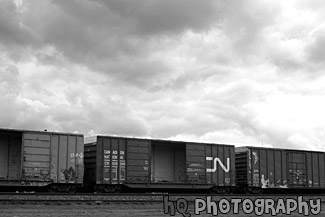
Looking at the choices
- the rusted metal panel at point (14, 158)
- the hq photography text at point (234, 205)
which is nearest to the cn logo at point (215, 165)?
the hq photography text at point (234, 205)

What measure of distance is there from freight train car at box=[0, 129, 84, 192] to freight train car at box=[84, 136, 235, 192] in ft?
4.09

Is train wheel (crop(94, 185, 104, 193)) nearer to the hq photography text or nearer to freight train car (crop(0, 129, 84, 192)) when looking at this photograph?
freight train car (crop(0, 129, 84, 192))

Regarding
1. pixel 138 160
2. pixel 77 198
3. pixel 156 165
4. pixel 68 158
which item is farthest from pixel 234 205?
pixel 156 165

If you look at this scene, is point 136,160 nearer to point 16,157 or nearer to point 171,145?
point 171,145

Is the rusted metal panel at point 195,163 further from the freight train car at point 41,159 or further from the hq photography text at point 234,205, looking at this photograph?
the hq photography text at point 234,205

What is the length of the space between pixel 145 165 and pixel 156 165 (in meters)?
3.40

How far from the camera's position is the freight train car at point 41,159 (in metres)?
23.9

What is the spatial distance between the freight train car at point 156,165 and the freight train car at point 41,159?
1246 mm

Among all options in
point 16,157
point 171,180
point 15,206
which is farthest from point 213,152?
point 15,206

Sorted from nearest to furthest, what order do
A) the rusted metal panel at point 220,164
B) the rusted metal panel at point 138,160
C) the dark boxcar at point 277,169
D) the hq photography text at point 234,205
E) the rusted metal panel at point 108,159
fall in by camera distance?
the hq photography text at point 234,205 < the rusted metal panel at point 108,159 < the rusted metal panel at point 138,160 < the rusted metal panel at point 220,164 < the dark boxcar at point 277,169

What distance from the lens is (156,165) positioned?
30.3 metres

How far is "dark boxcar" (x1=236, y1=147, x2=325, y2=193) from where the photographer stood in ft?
100

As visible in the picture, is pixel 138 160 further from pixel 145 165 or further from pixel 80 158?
pixel 80 158

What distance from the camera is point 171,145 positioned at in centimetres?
3105
